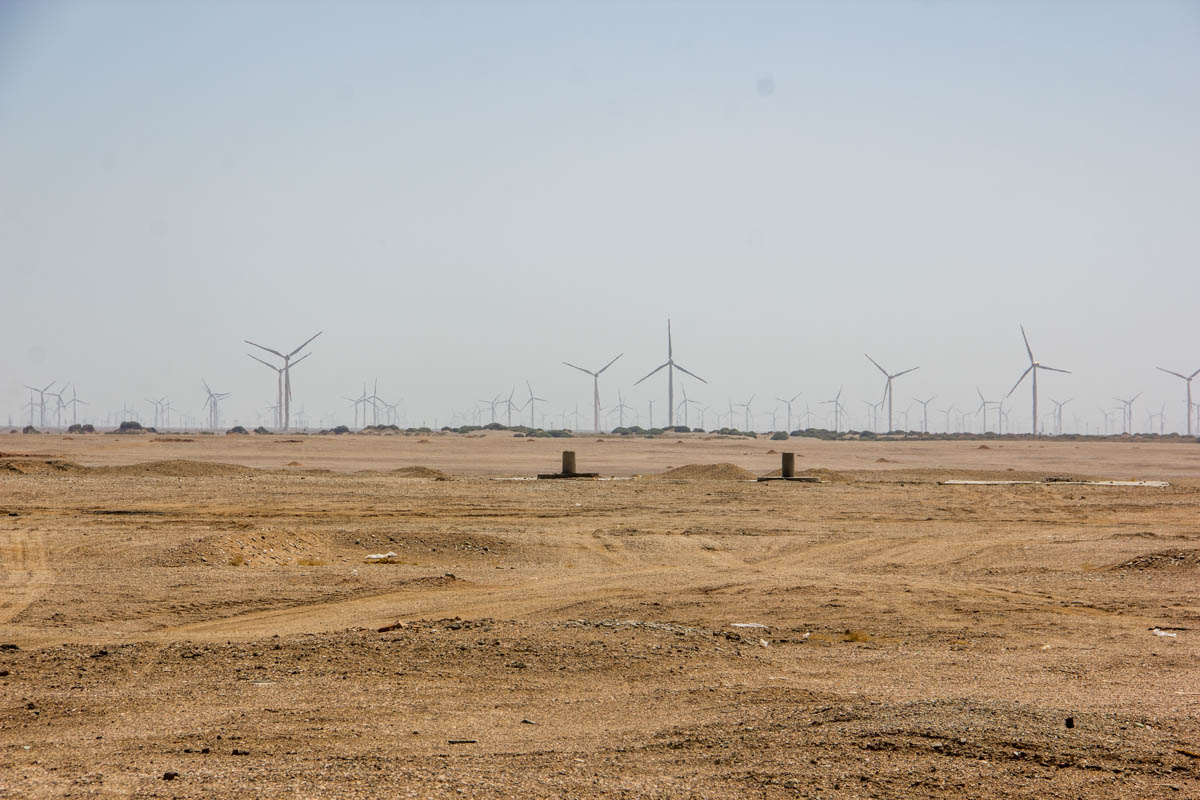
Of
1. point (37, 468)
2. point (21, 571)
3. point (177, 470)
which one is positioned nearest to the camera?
point (21, 571)

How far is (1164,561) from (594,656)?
44.6 ft

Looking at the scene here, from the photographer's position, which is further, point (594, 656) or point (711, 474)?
point (711, 474)

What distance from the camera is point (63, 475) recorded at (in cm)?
3884

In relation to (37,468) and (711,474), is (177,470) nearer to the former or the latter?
(37,468)

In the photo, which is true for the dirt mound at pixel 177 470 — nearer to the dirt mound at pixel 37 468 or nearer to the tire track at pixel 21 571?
Result: the dirt mound at pixel 37 468

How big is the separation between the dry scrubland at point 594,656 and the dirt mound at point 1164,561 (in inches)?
2.9

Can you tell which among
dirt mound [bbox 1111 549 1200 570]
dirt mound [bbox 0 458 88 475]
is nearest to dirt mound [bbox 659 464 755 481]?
dirt mound [bbox 1111 549 1200 570]

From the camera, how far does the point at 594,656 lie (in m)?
10.9

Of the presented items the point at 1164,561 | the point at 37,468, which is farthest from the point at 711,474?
the point at 37,468

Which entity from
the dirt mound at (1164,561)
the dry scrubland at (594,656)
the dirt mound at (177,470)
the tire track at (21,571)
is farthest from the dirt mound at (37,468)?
the dirt mound at (1164,561)

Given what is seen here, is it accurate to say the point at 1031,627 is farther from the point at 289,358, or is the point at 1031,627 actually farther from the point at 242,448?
the point at 289,358

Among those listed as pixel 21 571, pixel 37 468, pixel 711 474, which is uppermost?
pixel 37 468

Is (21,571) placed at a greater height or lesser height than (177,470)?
lesser

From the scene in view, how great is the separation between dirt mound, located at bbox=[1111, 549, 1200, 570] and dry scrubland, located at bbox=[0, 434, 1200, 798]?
7 cm
